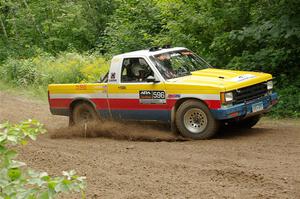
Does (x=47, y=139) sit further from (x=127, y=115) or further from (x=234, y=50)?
(x=234, y=50)

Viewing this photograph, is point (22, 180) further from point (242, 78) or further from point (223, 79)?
point (242, 78)

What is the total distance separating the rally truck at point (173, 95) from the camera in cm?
1012

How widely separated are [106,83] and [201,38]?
5.58 metres

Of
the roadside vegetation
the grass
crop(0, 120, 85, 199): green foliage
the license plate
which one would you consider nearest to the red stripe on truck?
the license plate

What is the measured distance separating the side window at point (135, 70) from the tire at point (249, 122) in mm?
2107

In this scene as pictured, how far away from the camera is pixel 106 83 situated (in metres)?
11.5

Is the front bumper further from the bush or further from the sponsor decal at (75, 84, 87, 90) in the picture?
the bush

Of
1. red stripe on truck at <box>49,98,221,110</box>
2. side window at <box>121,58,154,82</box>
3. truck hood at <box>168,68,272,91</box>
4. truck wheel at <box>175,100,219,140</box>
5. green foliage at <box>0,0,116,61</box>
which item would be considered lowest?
truck wheel at <box>175,100,219,140</box>

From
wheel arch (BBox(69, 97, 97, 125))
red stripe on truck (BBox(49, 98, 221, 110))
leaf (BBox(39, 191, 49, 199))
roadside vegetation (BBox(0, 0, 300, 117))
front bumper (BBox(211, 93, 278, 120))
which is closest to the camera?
leaf (BBox(39, 191, 49, 199))

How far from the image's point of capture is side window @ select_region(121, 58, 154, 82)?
11.1 metres

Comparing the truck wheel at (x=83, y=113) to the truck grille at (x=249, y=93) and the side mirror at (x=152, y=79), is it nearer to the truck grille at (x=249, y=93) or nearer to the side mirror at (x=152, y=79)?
the side mirror at (x=152, y=79)

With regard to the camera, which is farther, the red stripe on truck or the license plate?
the license plate

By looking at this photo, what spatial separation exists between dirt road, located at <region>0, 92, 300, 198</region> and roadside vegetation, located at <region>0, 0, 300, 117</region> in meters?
2.64

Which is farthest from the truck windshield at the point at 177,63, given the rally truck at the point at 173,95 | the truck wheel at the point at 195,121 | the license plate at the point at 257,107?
the license plate at the point at 257,107
